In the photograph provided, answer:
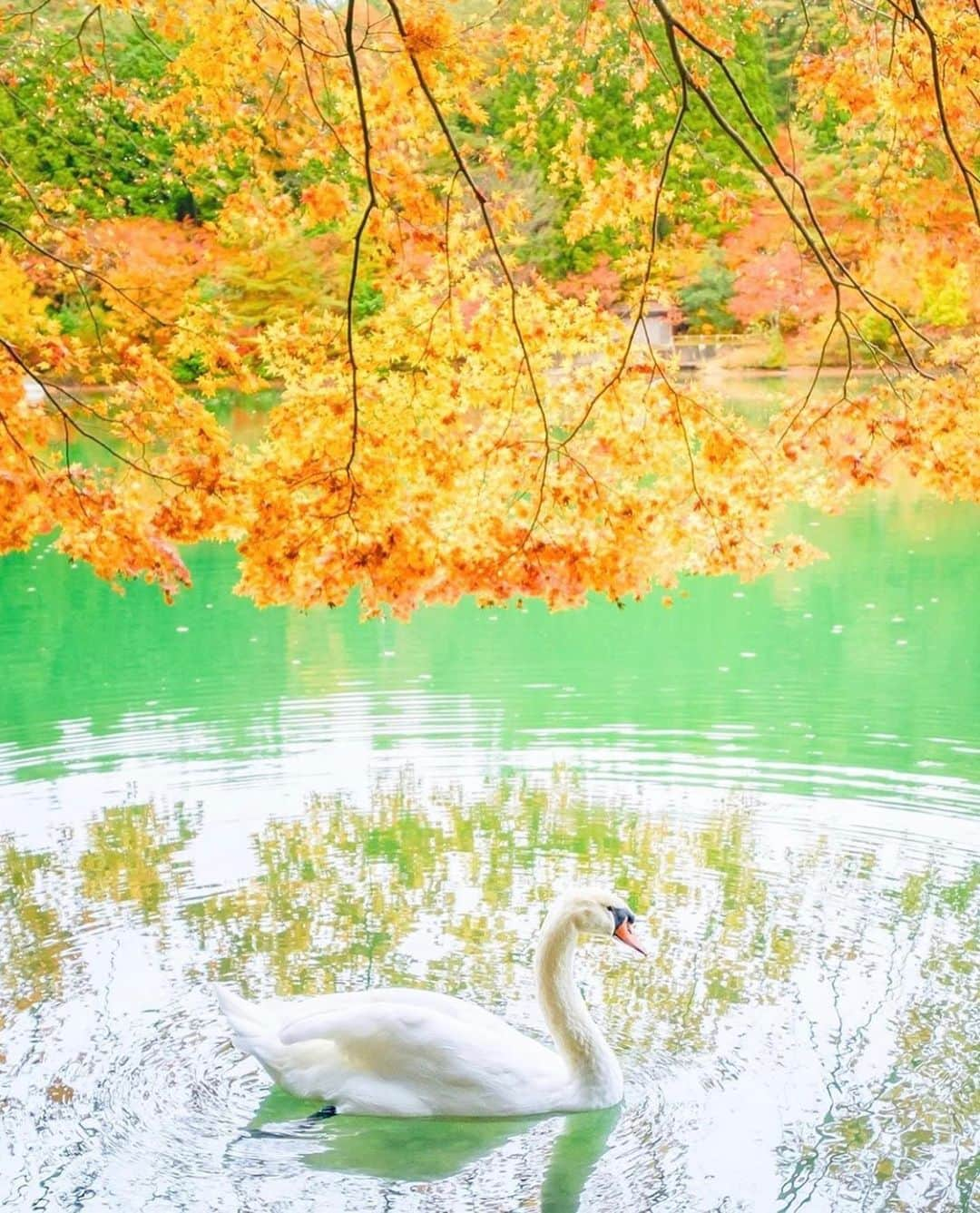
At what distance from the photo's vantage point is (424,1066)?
4207 millimetres

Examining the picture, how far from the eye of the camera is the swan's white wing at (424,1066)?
13.8 ft

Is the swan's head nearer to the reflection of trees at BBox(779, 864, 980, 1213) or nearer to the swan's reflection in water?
the swan's reflection in water

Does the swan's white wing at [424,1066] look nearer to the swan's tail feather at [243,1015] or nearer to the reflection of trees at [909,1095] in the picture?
the swan's tail feather at [243,1015]

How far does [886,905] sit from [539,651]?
5.35m

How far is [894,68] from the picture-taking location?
571cm

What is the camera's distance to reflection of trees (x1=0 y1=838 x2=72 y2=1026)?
507 centimetres

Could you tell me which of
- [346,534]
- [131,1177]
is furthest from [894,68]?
[131,1177]

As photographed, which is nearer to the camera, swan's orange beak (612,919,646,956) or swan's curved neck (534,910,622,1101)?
swan's curved neck (534,910,622,1101)

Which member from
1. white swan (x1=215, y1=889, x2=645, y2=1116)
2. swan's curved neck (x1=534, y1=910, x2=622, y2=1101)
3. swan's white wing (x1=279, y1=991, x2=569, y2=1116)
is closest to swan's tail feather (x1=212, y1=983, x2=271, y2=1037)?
white swan (x1=215, y1=889, x2=645, y2=1116)

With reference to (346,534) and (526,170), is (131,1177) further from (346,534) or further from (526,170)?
(526,170)

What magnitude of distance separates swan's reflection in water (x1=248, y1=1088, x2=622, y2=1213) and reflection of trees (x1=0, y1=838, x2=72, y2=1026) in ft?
3.85

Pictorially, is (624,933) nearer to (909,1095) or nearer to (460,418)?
(909,1095)

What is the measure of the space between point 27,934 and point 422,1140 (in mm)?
→ 2133

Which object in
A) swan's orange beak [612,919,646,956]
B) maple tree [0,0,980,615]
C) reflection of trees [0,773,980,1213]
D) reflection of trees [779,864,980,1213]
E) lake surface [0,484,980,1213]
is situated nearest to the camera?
reflection of trees [779,864,980,1213]
